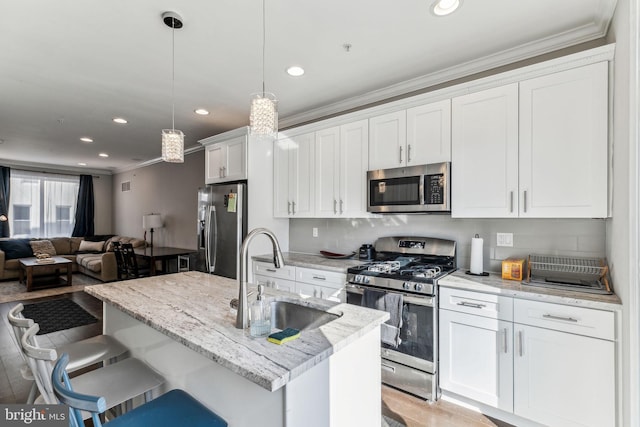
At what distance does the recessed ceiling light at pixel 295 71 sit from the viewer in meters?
2.73

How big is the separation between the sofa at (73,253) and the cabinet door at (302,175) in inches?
191

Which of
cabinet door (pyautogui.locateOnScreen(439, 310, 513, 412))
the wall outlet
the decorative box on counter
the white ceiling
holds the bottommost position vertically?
cabinet door (pyautogui.locateOnScreen(439, 310, 513, 412))

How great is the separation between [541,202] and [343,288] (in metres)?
1.67

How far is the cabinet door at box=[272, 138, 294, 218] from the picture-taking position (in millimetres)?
3771

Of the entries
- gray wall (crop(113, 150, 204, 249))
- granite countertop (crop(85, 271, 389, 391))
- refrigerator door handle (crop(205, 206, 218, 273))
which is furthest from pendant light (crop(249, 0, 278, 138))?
gray wall (crop(113, 150, 204, 249))

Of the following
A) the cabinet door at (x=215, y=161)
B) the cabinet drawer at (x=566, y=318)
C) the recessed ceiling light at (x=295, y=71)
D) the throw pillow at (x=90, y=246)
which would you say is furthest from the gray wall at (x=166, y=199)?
the cabinet drawer at (x=566, y=318)

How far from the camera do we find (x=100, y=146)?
597 centimetres

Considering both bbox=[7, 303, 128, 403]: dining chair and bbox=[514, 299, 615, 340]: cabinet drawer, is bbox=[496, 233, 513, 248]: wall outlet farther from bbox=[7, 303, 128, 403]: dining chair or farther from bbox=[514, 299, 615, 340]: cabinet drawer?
bbox=[7, 303, 128, 403]: dining chair

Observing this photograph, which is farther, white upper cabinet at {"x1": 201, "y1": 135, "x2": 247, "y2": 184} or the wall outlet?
→ white upper cabinet at {"x1": 201, "y1": 135, "x2": 247, "y2": 184}

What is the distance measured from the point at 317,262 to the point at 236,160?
1670 millimetres

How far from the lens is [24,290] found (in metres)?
5.73

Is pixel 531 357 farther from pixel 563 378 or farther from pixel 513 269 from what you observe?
pixel 513 269

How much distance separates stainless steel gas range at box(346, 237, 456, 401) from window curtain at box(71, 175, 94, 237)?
8827mm

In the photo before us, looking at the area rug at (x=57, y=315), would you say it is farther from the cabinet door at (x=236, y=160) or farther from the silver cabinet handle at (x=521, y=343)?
the silver cabinet handle at (x=521, y=343)
